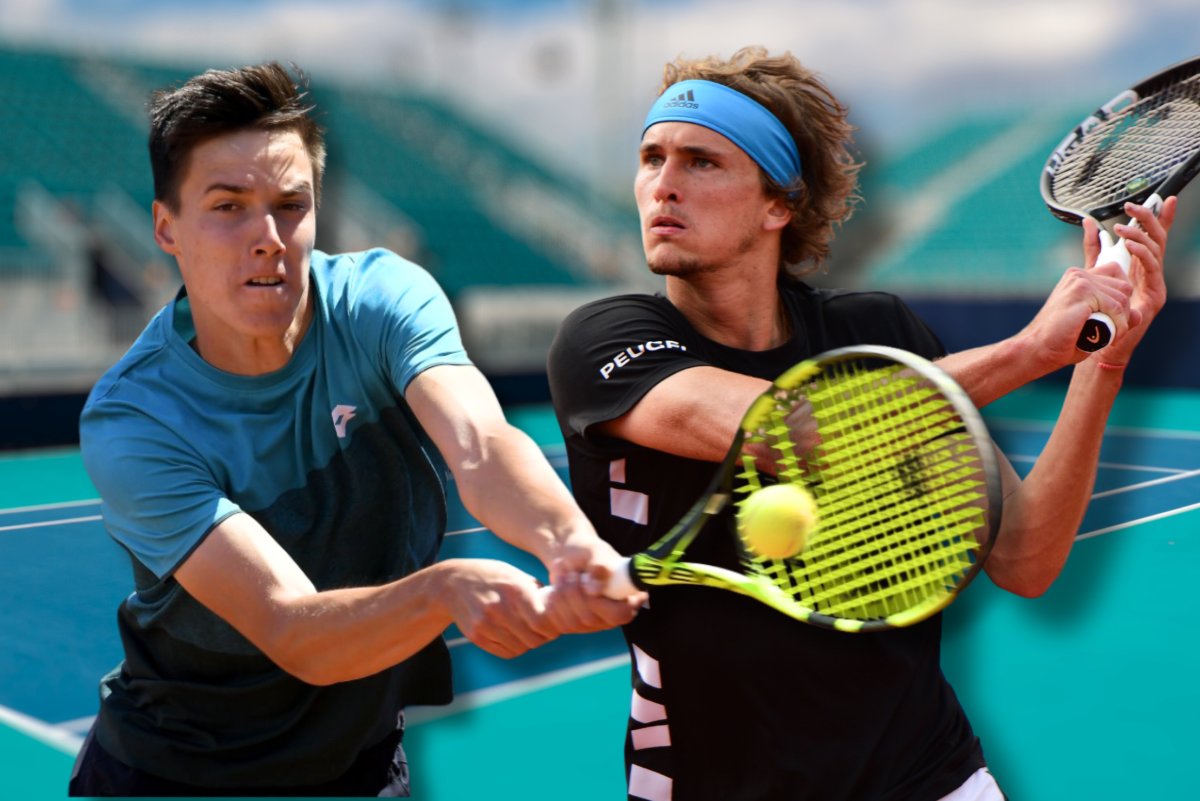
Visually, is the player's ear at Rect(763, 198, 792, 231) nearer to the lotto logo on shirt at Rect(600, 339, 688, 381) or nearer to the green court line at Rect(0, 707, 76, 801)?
the lotto logo on shirt at Rect(600, 339, 688, 381)

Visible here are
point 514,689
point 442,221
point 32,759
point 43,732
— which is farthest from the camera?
point 442,221

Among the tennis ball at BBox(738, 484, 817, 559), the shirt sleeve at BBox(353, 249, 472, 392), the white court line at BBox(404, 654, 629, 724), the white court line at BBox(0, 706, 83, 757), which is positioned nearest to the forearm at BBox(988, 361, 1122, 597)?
the tennis ball at BBox(738, 484, 817, 559)

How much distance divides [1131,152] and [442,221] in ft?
57.9

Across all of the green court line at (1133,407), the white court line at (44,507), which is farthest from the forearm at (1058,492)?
the green court line at (1133,407)

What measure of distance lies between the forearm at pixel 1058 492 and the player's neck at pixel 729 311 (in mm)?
432

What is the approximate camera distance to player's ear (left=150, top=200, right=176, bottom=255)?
2.10 m

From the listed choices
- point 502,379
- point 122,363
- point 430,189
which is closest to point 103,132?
point 430,189

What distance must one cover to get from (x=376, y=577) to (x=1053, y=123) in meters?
24.4

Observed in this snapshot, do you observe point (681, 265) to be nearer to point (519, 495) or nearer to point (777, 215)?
point (777, 215)

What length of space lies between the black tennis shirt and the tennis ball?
117 millimetres

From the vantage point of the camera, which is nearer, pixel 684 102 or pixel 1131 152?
pixel 684 102

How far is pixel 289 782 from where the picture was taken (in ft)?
6.99

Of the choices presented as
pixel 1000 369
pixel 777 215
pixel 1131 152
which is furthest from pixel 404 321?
pixel 1131 152

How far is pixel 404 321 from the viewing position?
6.78 ft
